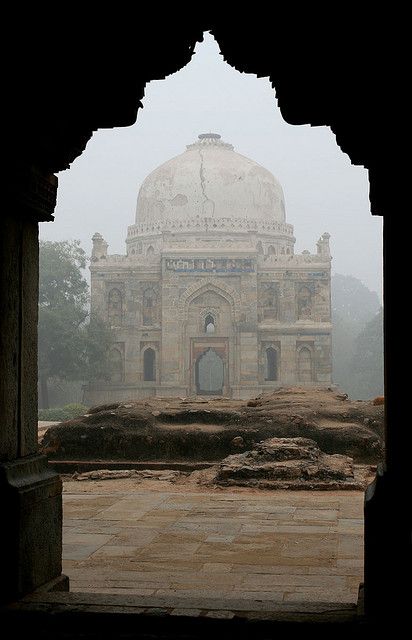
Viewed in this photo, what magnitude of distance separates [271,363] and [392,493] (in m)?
31.5

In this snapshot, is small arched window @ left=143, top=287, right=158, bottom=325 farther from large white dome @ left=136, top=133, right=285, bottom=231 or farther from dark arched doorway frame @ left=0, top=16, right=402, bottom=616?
dark arched doorway frame @ left=0, top=16, right=402, bottom=616

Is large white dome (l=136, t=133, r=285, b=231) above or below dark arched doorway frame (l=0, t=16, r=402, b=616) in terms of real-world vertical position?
above

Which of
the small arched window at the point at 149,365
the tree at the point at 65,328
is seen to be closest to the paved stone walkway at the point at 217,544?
the tree at the point at 65,328

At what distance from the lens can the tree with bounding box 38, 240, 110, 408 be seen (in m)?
32.0

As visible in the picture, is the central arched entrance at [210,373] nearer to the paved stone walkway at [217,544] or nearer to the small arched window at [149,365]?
the small arched window at [149,365]

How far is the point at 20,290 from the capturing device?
351 cm

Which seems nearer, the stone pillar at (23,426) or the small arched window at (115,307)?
the stone pillar at (23,426)

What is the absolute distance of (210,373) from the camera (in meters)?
37.1

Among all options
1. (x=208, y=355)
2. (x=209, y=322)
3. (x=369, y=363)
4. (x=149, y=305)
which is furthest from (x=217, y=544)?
(x=369, y=363)

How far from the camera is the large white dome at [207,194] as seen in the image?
38062 millimetres

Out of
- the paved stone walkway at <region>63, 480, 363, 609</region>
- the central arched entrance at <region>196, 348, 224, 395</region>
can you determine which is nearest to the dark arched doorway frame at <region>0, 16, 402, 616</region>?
the paved stone walkway at <region>63, 480, 363, 609</region>

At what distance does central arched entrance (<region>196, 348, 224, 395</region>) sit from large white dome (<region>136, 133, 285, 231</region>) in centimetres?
553

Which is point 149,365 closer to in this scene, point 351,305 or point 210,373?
point 210,373

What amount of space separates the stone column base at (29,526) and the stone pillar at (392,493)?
1.23 metres
